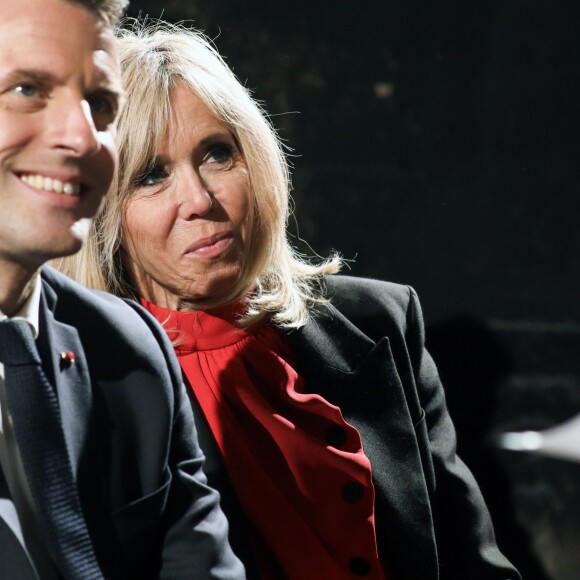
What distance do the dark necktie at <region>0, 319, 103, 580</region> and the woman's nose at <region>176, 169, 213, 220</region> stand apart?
0.49 metres

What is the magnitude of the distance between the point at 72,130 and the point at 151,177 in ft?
1.76

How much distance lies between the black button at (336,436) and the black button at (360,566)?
16cm

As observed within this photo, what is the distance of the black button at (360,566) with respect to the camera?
1.41 m

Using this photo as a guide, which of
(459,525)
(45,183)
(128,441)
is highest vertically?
(45,183)

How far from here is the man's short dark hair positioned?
84 centimetres

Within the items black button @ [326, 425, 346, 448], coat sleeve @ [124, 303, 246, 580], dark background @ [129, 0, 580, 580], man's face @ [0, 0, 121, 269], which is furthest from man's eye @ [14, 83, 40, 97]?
dark background @ [129, 0, 580, 580]

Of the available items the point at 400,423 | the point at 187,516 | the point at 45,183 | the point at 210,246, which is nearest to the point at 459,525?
the point at 400,423

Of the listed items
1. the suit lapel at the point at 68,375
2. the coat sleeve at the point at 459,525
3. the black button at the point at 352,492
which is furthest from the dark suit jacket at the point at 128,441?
the coat sleeve at the point at 459,525

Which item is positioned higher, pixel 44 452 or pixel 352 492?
pixel 44 452

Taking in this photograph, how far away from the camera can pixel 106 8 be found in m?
0.86

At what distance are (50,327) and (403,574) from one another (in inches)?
29.9

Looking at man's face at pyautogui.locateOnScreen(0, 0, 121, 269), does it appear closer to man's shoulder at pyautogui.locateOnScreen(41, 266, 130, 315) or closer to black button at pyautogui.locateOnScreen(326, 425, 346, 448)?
man's shoulder at pyautogui.locateOnScreen(41, 266, 130, 315)

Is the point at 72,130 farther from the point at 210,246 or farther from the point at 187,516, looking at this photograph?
the point at 210,246

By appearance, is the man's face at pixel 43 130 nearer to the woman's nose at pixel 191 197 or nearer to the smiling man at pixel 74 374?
the smiling man at pixel 74 374
